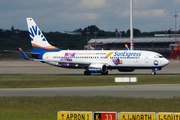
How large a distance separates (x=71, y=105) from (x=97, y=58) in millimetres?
31878

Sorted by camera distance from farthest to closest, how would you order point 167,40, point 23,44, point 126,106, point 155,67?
1. point 167,40
2. point 23,44
3. point 155,67
4. point 126,106

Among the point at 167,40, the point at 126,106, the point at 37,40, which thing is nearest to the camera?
the point at 126,106

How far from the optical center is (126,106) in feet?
72.6

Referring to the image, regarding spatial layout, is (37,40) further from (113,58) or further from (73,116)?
(73,116)

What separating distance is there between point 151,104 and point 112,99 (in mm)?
2888

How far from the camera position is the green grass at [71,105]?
2027cm

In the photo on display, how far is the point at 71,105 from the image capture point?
22.7 m

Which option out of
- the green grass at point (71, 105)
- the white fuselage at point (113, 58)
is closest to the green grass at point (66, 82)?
the white fuselage at point (113, 58)

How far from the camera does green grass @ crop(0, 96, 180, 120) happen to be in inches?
798

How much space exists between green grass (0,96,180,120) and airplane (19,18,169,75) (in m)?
27.2

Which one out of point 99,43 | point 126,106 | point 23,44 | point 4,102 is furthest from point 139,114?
point 99,43

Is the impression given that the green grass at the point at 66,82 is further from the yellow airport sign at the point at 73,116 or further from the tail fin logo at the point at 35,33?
the yellow airport sign at the point at 73,116

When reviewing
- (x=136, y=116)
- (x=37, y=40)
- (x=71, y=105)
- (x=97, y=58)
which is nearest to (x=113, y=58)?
(x=97, y=58)

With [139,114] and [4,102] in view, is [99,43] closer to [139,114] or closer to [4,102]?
[4,102]
